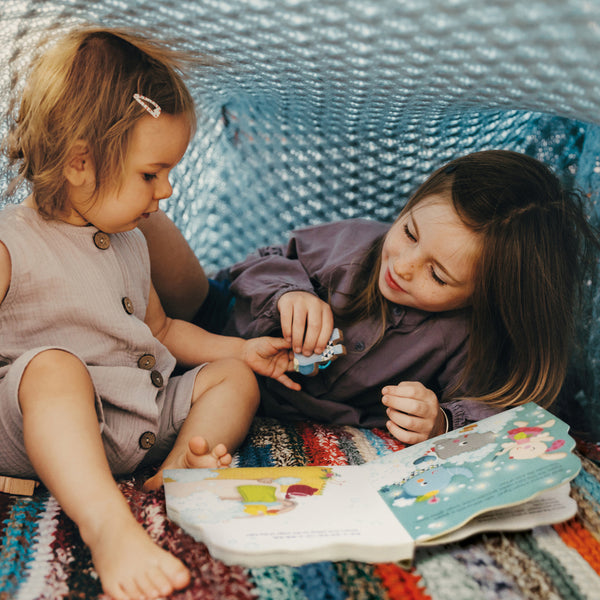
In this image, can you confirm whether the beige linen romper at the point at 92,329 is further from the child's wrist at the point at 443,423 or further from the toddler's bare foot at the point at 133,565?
the child's wrist at the point at 443,423

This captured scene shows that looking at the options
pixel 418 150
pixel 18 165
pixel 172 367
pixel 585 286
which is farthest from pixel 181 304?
pixel 585 286

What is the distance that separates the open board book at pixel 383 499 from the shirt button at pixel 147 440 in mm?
78

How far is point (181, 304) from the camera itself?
3.09ft

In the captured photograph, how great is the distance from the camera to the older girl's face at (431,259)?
0.75m

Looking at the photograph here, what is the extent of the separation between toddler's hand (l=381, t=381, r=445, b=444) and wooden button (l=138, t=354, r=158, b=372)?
26 cm

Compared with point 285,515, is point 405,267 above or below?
above

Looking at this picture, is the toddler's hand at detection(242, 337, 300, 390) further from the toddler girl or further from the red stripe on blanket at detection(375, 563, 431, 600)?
the red stripe on blanket at detection(375, 563, 431, 600)

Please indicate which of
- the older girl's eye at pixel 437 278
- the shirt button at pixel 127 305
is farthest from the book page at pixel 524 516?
the shirt button at pixel 127 305

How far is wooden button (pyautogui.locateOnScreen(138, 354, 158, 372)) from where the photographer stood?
27.4 inches

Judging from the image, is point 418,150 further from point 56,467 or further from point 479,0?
point 56,467

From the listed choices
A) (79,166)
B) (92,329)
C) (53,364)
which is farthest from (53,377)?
(79,166)

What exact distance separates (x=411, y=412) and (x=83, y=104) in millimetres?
473

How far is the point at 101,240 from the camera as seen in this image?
692mm

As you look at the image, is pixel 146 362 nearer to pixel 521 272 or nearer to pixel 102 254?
pixel 102 254
